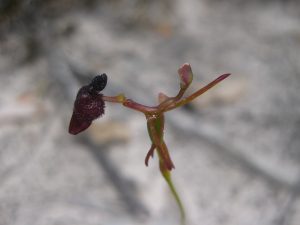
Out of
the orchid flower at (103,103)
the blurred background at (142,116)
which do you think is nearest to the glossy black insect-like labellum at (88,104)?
the orchid flower at (103,103)

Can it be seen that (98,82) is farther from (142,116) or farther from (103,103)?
(142,116)

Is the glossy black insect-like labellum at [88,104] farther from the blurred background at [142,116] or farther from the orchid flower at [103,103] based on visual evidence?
the blurred background at [142,116]

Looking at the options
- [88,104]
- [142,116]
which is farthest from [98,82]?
[142,116]

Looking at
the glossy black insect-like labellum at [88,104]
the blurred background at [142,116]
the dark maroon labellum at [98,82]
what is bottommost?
the glossy black insect-like labellum at [88,104]

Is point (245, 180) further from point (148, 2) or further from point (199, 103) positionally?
point (148, 2)

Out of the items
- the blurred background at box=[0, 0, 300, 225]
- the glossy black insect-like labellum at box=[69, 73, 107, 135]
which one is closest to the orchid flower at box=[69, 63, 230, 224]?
the glossy black insect-like labellum at box=[69, 73, 107, 135]

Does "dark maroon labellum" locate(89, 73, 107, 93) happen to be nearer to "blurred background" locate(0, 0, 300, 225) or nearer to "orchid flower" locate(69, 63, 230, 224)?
"orchid flower" locate(69, 63, 230, 224)
